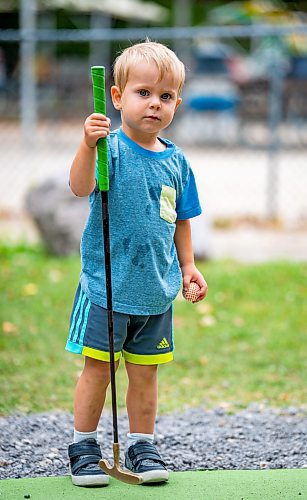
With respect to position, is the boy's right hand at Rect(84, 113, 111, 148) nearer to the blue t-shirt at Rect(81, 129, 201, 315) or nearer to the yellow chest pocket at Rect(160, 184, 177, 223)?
the blue t-shirt at Rect(81, 129, 201, 315)

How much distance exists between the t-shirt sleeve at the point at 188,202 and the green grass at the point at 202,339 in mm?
1439

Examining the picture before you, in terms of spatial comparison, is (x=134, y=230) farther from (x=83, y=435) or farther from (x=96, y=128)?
(x=83, y=435)

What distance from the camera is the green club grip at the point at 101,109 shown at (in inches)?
111

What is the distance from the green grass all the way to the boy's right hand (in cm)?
179

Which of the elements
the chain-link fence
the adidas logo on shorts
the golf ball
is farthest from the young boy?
the chain-link fence

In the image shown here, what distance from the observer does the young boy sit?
2.99 meters

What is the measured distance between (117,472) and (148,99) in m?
1.23

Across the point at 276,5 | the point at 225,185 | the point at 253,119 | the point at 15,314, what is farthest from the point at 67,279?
the point at 276,5

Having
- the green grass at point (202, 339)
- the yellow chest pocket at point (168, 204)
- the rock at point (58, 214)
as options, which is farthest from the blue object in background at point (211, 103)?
the yellow chest pocket at point (168, 204)

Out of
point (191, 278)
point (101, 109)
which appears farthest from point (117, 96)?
point (191, 278)

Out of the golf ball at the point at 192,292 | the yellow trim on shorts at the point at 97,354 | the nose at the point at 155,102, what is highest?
the nose at the point at 155,102

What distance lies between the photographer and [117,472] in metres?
3.00

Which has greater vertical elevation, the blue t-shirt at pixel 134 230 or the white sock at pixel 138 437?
the blue t-shirt at pixel 134 230

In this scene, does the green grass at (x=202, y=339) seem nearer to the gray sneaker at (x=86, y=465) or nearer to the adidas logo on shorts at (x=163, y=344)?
the gray sneaker at (x=86, y=465)
